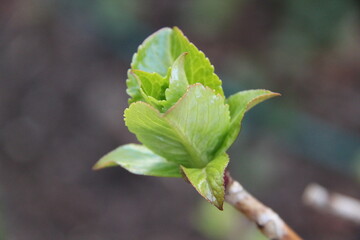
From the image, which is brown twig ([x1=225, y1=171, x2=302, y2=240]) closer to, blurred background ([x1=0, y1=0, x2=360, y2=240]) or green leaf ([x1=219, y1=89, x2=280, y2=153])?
green leaf ([x1=219, y1=89, x2=280, y2=153])

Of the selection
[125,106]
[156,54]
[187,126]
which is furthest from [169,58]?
[125,106]

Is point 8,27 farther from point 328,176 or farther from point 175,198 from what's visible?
point 328,176

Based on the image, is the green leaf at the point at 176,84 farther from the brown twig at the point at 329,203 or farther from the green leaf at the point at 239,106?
the brown twig at the point at 329,203

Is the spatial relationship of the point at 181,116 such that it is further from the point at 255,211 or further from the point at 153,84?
the point at 255,211

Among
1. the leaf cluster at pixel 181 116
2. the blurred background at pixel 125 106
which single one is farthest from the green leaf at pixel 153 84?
the blurred background at pixel 125 106

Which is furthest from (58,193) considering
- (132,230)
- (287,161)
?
(287,161)

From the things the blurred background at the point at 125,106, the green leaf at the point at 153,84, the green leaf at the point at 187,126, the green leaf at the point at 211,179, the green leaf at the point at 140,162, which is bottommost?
the blurred background at the point at 125,106

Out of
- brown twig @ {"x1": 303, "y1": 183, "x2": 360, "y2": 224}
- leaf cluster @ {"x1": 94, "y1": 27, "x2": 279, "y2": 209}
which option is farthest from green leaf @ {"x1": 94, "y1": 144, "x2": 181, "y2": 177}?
brown twig @ {"x1": 303, "y1": 183, "x2": 360, "y2": 224}
